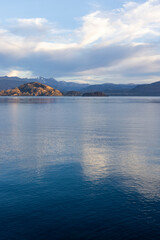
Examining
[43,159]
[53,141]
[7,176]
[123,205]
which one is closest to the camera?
[123,205]

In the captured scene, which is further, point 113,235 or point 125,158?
point 125,158

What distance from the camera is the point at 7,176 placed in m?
17.3

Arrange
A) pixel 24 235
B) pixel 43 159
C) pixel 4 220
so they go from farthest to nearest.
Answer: pixel 43 159 → pixel 4 220 → pixel 24 235

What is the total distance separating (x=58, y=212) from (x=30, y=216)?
1.42 meters

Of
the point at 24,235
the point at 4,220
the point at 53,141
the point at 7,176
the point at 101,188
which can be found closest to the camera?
the point at 24,235

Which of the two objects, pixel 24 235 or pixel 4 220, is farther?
pixel 4 220

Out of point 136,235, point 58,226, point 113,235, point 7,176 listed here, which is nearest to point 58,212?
point 58,226

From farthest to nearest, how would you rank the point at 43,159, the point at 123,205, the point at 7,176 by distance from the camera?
the point at 43,159 < the point at 7,176 < the point at 123,205

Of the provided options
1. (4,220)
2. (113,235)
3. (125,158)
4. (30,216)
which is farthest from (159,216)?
(125,158)

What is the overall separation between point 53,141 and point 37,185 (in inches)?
552

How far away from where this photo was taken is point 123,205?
1308 centimetres

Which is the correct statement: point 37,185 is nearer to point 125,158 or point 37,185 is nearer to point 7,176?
point 7,176

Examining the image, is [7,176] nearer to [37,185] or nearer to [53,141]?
[37,185]

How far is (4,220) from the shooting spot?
11.7 metres
